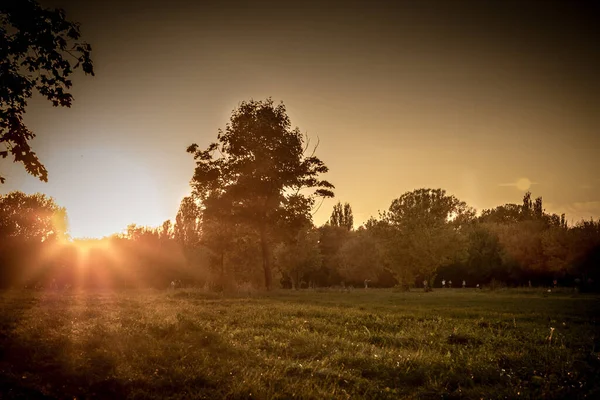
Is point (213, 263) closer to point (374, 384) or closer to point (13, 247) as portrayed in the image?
point (13, 247)

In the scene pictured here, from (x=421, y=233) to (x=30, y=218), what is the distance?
63.1m

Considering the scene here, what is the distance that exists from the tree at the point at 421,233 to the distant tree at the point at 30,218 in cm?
5484

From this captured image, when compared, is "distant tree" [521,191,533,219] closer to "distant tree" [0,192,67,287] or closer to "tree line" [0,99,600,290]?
"tree line" [0,99,600,290]

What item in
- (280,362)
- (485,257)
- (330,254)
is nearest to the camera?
(280,362)

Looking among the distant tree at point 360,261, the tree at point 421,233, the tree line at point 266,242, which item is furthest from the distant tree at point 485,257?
the tree at point 421,233

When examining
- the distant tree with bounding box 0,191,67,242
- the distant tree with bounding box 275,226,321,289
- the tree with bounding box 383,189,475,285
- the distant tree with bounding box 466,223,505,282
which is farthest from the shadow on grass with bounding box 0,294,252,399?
the distant tree with bounding box 466,223,505,282

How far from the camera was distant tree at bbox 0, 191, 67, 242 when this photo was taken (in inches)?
2192

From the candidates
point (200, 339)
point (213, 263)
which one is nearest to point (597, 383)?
point (200, 339)

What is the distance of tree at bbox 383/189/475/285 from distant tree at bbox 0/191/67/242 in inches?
2159

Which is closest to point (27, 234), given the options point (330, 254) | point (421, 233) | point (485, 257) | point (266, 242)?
point (266, 242)

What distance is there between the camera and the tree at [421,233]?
171ft

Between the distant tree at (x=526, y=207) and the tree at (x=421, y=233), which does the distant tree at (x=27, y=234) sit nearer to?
the tree at (x=421, y=233)

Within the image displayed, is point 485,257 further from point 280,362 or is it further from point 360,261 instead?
point 280,362

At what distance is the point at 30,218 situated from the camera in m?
60.2
